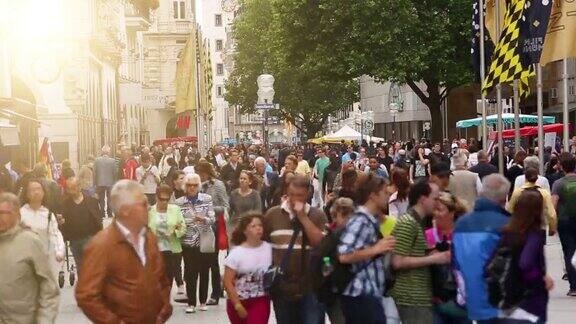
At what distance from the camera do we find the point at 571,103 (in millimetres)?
54562

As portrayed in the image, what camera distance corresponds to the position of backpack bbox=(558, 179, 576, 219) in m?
16.2

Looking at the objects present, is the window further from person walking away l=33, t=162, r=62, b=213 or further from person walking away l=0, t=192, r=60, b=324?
person walking away l=0, t=192, r=60, b=324

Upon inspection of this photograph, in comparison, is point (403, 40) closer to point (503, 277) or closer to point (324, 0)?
point (324, 0)

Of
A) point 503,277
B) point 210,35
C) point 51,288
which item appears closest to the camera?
point 503,277

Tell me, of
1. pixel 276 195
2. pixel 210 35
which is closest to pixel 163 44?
pixel 210 35

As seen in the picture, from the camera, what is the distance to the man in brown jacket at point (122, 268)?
8305 millimetres

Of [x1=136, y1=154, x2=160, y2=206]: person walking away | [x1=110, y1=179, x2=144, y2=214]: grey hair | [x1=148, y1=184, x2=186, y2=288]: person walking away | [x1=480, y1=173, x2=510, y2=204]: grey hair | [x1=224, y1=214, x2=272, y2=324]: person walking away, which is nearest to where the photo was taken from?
[x1=110, y1=179, x2=144, y2=214]: grey hair

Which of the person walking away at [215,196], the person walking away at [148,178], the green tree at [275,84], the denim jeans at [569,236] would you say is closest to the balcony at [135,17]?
the green tree at [275,84]

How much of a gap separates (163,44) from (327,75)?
189ft

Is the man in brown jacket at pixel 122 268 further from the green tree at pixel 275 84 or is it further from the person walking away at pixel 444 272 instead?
the green tree at pixel 275 84

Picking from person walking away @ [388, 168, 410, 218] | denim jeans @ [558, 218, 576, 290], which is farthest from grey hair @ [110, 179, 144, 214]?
denim jeans @ [558, 218, 576, 290]

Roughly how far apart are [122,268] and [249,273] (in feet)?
8.37

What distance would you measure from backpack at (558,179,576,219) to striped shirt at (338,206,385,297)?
6876mm

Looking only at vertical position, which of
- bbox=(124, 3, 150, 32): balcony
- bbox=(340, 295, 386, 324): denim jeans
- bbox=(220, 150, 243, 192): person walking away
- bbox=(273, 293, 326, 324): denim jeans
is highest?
bbox=(124, 3, 150, 32): balcony
